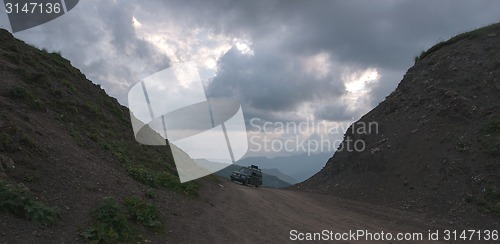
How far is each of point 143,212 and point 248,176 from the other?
19.5 m

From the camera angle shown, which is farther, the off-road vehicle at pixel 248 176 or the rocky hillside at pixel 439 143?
the off-road vehicle at pixel 248 176

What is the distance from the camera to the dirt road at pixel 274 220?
37.0 feet

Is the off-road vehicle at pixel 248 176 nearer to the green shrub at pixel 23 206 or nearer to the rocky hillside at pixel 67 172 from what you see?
the rocky hillside at pixel 67 172

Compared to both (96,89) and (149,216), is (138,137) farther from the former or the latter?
(149,216)

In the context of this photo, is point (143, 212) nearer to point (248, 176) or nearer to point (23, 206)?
point (23, 206)

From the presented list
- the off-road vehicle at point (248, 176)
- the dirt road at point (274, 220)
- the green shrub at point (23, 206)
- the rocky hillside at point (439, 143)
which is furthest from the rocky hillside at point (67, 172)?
the rocky hillside at point (439, 143)

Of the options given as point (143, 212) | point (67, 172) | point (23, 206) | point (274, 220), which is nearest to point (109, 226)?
point (143, 212)

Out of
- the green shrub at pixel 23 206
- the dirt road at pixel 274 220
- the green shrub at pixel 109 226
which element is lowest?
the dirt road at pixel 274 220

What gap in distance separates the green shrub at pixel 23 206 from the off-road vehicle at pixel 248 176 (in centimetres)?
2162

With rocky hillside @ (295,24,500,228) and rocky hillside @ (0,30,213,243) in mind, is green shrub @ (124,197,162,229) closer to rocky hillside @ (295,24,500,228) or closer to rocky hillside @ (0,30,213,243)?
rocky hillside @ (0,30,213,243)

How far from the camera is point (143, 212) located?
10.7 meters

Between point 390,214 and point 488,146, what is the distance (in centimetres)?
849

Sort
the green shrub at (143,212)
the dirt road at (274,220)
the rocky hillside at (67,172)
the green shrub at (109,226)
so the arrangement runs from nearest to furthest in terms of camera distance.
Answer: the rocky hillside at (67,172) < the green shrub at (109,226) < the green shrub at (143,212) < the dirt road at (274,220)

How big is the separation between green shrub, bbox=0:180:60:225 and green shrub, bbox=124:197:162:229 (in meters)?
2.27
